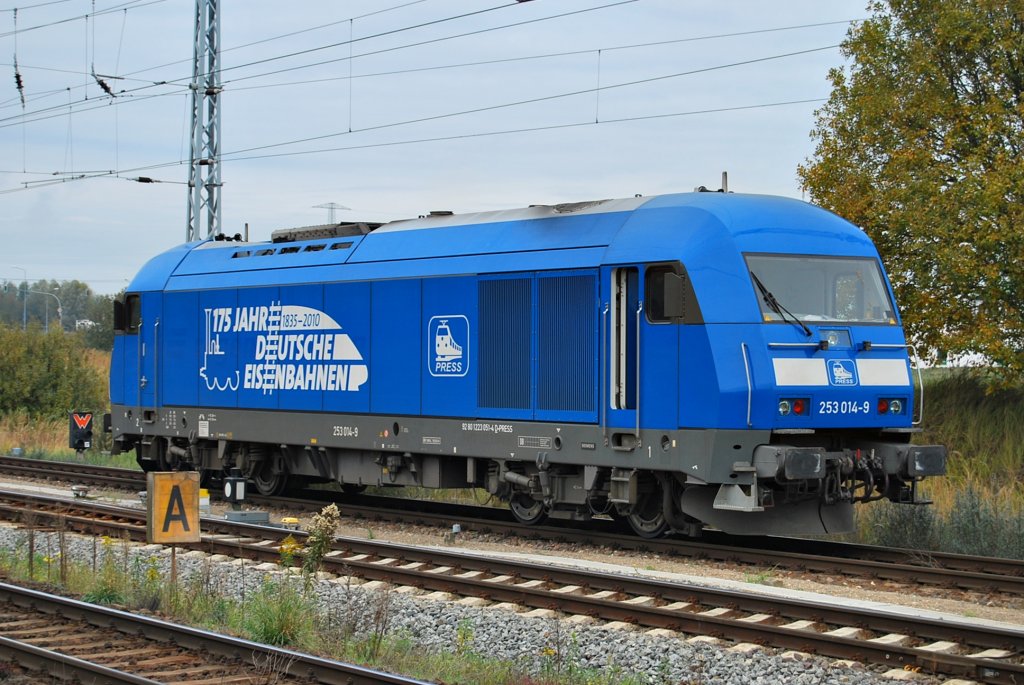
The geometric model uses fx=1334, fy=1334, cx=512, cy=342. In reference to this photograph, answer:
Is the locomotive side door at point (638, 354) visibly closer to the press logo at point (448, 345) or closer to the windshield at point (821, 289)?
the windshield at point (821, 289)

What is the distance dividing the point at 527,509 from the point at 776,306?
4.63 meters

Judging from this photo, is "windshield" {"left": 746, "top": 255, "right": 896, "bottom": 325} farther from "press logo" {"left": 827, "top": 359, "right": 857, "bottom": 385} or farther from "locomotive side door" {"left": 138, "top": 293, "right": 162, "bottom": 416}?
"locomotive side door" {"left": 138, "top": 293, "right": 162, "bottom": 416}

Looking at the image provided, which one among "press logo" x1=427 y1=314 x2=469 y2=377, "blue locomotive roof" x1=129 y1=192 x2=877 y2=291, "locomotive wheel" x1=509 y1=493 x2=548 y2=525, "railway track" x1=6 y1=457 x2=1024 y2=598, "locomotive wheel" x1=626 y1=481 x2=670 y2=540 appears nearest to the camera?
"railway track" x1=6 y1=457 x2=1024 y2=598

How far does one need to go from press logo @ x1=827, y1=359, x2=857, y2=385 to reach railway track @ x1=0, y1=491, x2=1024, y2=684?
327cm

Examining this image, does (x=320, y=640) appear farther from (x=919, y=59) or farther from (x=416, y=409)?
(x=919, y=59)

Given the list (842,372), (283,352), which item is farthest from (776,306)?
(283,352)

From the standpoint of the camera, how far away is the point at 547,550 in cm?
1548

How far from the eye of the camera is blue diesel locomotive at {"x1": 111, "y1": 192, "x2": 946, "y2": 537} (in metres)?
13.7

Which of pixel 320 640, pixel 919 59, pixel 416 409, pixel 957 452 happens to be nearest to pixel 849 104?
pixel 919 59

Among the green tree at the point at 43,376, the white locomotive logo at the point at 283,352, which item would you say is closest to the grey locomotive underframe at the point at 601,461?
the white locomotive logo at the point at 283,352

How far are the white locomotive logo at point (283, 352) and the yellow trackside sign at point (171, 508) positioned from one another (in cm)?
657

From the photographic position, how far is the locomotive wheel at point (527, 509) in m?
16.5

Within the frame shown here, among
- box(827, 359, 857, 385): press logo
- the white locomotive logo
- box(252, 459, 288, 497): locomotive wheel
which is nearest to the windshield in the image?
box(827, 359, 857, 385): press logo

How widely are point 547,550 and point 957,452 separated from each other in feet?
36.5
